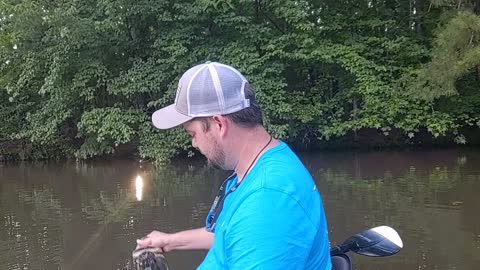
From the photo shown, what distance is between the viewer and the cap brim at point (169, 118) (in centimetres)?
144

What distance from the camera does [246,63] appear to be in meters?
13.9

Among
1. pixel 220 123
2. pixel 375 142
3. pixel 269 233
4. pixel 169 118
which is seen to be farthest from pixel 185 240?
pixel 375 142

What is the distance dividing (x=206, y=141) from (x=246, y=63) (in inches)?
496

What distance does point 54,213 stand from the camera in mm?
8602

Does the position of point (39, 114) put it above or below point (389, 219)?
above

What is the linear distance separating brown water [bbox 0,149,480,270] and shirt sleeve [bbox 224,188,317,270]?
4552 mm

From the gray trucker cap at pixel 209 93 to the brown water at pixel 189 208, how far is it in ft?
14.5

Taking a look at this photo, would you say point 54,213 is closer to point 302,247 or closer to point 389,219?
point 389,219

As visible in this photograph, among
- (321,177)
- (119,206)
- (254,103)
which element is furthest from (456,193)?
(254,103)

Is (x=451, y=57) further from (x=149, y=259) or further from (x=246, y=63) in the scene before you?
(x=149, y=259)

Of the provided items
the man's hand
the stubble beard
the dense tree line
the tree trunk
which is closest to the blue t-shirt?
the stubble beard

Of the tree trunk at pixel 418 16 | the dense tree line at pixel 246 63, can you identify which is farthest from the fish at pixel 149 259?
the tree trunk at pixel 418 16

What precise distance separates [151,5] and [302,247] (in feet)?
44.0

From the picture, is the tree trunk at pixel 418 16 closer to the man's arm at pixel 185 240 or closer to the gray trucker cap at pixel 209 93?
the man's arm at pixel 185 240
